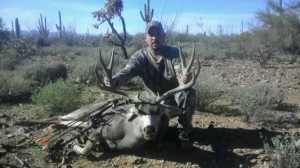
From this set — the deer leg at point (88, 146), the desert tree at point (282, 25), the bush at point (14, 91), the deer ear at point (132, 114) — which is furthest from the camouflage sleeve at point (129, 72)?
the desert tree at point (282, 25)

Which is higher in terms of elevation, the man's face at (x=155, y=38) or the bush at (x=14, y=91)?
the man's face at (x=155, y=38)

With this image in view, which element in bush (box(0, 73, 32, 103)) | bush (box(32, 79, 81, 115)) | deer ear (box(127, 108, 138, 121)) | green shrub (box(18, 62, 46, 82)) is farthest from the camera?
green shrub (box(18, 62, 46, 82))

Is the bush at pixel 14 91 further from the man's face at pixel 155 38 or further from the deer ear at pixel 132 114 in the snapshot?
the deer ear at pixel 132 114

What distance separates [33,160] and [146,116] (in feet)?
5.26

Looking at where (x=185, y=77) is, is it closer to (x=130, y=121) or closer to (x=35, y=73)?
(x=130, y=121)

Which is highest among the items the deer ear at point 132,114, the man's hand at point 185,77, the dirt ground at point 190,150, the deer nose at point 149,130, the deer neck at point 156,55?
the deer neck at point 156,55

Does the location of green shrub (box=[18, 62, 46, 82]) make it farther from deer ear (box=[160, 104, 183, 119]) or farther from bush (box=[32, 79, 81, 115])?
deer ear (box=[160, 104, 183, 119])

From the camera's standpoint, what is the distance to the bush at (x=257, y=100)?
7.48 m

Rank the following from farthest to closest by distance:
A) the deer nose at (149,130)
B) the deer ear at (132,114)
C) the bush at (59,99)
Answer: the bush at (59,99) < the deer ear at (132,114) < the deer nose at (149,130)

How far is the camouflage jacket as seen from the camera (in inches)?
233

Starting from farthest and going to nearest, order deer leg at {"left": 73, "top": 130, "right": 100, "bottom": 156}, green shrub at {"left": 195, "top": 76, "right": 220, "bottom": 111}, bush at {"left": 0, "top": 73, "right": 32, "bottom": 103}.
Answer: bush at {"left": 0, "top": 73, "right": 32, "bottom": 103}
green shrub at {"left": 195, "top": 76, "right": 220, "bottom": 111}
deer leg at {"left": 73, "top": 130, "right": 100, "bottom": 156}

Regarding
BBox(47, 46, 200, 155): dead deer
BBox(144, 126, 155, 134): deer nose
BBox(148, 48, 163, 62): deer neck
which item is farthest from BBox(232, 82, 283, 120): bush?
BBox(144, 126, 155, 134): deer nose

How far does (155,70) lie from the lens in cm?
599

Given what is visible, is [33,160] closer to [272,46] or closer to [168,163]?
[168,163]
